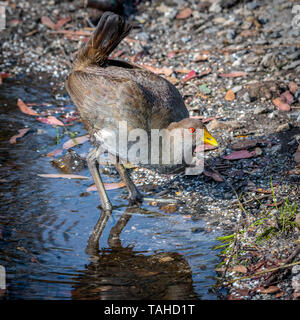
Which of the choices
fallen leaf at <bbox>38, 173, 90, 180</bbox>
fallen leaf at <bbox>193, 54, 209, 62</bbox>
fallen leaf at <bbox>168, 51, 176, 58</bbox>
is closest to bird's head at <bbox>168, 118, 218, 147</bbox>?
fallen leaf at <bbox>38, 173, 90, 180</bbox>

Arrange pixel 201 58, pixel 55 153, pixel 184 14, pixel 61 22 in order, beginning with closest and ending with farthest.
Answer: pixel 55 153 < pixel 201 58 < pixel 184 14 < pixel 61 22

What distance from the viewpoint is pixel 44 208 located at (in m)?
5.15

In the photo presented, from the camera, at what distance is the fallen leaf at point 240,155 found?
5711 millimetres

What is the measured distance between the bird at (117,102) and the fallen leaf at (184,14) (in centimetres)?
356

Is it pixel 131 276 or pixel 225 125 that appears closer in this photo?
pixel 131 276

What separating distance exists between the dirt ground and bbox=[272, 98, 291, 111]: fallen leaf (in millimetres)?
13

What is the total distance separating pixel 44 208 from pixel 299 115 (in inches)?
129

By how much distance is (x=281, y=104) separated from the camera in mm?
6414

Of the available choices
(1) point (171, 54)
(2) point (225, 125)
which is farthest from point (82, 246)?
(1) point (171, 54)

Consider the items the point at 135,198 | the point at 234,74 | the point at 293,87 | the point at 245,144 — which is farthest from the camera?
the point at 234,74

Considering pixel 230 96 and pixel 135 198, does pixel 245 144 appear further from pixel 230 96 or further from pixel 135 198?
pixel 135 198

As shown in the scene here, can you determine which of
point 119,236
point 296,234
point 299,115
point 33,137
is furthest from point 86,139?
point 296,234

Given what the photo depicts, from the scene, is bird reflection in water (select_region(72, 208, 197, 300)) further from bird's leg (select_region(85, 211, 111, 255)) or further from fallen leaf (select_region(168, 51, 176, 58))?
fallen leaf (select_region(168, 51, 176, 58))

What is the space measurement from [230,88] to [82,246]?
139 inches
